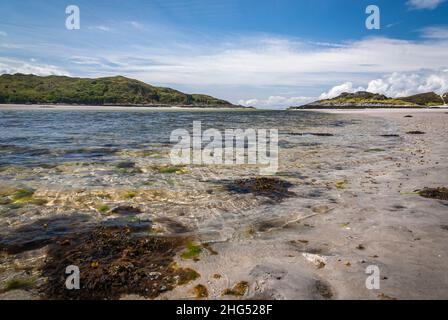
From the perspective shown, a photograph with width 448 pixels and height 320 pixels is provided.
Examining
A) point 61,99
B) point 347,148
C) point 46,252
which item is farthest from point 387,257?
point 61,99

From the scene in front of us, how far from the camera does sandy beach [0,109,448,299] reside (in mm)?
5000

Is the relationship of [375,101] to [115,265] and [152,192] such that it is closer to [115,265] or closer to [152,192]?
[152,192]

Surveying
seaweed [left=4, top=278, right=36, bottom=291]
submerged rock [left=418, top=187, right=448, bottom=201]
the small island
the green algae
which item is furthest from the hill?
submerged rock [left=418, top=187, right=448, bottom=201]

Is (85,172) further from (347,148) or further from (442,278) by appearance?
(347,148)

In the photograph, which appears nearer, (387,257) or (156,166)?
(387,257)

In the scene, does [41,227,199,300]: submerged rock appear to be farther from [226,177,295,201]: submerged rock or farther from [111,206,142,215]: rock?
[226,177,295,201]: submerged rock

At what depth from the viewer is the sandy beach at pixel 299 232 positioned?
5000 mm

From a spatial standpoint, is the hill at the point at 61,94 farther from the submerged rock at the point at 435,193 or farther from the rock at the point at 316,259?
the rock at the point at 316,259

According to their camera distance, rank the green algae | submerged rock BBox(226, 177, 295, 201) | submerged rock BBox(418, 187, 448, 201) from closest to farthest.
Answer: the green algae → submerged rock BBox(418, 187, 448, 201) → submerged rock BBox(226, 177, 295, 201)

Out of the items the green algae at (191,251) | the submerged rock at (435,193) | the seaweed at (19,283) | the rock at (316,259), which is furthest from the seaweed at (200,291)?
the submerged rock at (435,193)

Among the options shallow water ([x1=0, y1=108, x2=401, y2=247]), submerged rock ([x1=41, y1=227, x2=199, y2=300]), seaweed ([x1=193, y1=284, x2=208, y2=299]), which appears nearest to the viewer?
seaweed ([x1=193, y1=284, x2=208, y2=299])

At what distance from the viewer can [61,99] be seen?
14825 centimetres

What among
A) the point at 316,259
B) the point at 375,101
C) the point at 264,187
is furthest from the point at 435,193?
the point at 375,101

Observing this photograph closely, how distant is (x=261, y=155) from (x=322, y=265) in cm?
1272
